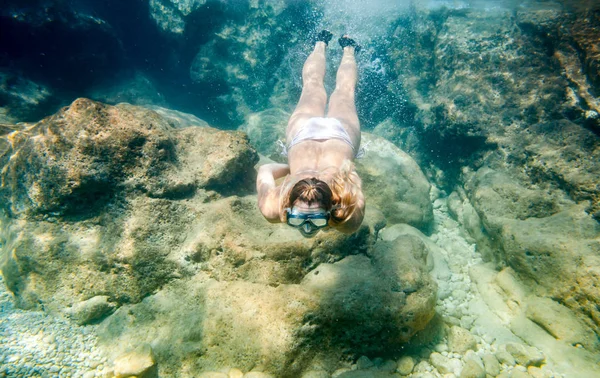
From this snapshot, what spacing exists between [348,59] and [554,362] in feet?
20.9

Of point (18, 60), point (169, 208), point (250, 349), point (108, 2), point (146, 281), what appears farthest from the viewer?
point (108, 2)

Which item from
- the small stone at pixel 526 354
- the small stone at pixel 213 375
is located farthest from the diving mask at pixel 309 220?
the small stone at pixel 526 354

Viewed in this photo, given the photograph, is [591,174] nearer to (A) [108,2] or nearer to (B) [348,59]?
(B) [348,59]

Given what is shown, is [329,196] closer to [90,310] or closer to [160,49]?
[90,310]

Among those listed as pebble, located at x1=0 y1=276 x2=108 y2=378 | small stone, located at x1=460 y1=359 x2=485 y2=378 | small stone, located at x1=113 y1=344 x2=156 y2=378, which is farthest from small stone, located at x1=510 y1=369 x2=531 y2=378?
pebble, located at x1=0 y1=276 x2=108 y2=378

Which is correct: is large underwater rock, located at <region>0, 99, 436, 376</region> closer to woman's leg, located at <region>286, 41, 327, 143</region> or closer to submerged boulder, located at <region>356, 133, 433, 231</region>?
submerged boulder, located at <region>356, 133, 433, 231</region>

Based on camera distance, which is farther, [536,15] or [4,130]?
[536,15]

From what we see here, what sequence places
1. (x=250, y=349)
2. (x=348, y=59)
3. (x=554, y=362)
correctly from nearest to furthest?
(x=250, y=349) → (x=554, y=362) → (x=348, y=59)

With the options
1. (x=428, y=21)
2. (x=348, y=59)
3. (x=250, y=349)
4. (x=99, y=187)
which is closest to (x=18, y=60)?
(x=99, y=187)

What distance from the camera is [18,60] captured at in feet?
25.3

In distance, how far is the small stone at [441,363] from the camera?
326 cm

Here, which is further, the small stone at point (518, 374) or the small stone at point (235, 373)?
the small stone at point (518, 374)

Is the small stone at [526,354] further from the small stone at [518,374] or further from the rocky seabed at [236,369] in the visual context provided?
the small stone at [518,374]

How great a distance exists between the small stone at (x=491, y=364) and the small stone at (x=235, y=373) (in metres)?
2.96
